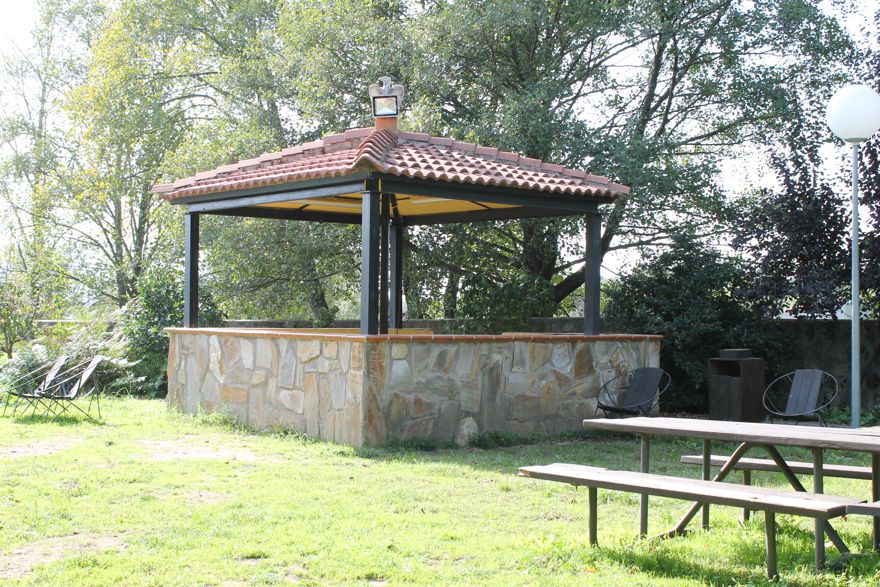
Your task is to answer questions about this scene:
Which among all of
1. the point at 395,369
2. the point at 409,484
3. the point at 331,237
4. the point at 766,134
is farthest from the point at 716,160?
the point at 409,484

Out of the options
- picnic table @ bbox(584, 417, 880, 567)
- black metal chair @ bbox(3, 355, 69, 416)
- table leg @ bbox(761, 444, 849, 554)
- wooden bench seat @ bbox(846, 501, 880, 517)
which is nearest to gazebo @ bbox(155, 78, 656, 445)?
black metal chair @ bbox(3, 355, 69, 416)

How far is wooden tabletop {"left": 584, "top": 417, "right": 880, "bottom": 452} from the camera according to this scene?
14.7ft

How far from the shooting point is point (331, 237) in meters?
15.7

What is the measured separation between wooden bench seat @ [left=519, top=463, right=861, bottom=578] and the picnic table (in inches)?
10.2

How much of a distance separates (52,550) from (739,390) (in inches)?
316

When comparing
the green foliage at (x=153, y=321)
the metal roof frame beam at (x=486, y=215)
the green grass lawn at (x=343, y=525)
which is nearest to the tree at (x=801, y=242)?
the metal roof frame beam at (x=486, y=215)

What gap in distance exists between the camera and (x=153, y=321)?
592 inches

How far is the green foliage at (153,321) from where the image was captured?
14.7 metres

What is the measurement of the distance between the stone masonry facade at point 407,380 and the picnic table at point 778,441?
12.5 feet

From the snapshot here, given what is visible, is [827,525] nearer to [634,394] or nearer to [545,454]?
[545,454]

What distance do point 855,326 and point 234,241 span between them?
10554mm

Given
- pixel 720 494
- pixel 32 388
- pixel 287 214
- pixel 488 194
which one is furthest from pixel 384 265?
pixel 720 494

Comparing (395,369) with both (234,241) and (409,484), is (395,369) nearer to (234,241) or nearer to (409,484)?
(409,484)

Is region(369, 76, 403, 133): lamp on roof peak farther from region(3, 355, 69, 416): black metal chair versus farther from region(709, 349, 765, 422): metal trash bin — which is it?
region(3, 355, 69, 416): black metal chair
